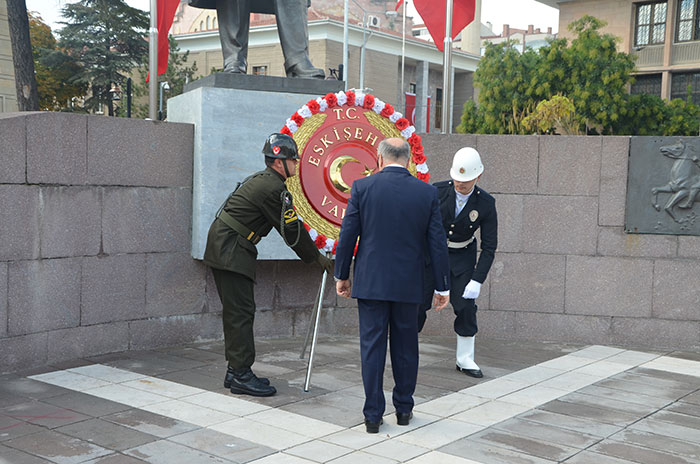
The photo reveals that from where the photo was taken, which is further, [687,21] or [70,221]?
[687,21]

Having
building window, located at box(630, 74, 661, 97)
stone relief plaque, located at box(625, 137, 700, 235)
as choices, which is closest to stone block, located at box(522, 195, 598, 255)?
stone relief plaque, located at box(625, 137, 700, 235)

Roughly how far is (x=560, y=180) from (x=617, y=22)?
130 feet

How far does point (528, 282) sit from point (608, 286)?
82 centimetres

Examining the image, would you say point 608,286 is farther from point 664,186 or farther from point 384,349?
A: point 384,349

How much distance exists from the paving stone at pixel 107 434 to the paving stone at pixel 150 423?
6 cm

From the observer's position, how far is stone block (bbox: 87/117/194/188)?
21.7 ft

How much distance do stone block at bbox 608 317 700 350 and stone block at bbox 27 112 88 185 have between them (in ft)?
18.2

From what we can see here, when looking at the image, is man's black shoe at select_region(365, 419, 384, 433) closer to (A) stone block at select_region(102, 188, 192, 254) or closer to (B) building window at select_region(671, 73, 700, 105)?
(A) stone block at select_region(102, 188, 192, 254)

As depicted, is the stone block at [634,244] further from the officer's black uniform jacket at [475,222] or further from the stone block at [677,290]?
the officer's black uniform jacket at [475,222]

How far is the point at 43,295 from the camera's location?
6.27 metres

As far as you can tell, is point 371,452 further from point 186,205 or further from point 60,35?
point 60,35

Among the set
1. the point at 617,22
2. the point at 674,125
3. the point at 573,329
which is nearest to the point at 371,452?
the point at 573,329

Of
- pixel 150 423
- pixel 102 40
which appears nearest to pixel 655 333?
pixel 150 423

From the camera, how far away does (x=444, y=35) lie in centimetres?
935
